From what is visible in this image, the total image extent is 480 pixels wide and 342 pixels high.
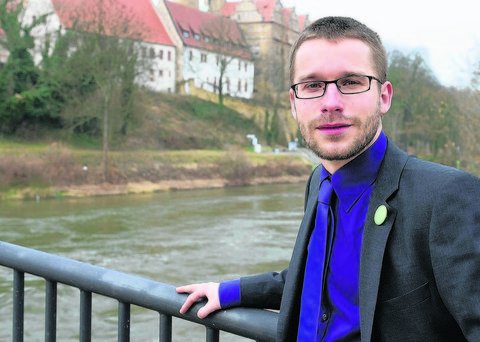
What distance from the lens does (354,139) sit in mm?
1799

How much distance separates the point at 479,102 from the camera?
87.5ft

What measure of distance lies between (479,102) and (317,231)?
26.9 meters

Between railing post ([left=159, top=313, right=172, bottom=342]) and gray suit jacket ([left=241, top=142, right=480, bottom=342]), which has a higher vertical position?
gray suit jacket ([left=241, top=142, right=480, bottom=342])

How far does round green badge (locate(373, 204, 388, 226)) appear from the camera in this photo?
1.61 meters

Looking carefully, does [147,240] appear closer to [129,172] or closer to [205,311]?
[129,172]

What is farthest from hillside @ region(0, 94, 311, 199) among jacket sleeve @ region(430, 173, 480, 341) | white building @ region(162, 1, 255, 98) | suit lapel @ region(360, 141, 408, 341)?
jacket sleeve @ region(430, 173, 480, 341)

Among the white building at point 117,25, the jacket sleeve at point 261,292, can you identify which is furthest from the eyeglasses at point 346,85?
the white building at point 117,25

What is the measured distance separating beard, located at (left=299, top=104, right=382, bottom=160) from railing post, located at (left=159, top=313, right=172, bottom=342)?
77cm

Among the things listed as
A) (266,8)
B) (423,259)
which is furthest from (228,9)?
(423,259)

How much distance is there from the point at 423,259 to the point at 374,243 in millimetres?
127

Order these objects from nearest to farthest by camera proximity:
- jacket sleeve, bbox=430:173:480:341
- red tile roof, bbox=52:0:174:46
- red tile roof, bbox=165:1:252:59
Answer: jacket sleeve, bbox=430:173:480:341
red tile roof, bbox=52:0:174:46
red tile roof, bbox=165:1:252:59

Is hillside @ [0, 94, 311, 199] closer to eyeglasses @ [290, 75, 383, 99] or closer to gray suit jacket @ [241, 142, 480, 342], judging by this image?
eyeglasses @ [290, 75, 383, 99]

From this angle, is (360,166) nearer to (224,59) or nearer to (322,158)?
(322,158)

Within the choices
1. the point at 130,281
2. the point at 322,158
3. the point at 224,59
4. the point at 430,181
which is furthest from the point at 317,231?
the point at 224,59
